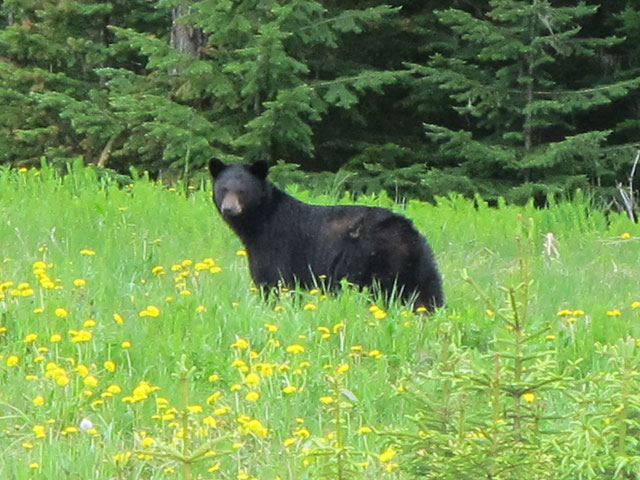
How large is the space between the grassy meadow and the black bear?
0.24 meters

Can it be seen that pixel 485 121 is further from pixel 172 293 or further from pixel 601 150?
pixel 172 293

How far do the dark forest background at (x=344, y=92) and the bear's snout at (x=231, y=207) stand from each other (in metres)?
5.18

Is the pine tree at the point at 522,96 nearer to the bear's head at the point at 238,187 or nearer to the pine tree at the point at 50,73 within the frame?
the pine tree at the point at 50,73

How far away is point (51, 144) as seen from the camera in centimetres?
1578

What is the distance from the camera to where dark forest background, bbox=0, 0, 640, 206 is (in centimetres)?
1309

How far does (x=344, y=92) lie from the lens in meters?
13.8

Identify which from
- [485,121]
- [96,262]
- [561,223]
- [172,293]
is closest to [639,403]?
[172,293]

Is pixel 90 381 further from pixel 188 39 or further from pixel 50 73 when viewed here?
pixel 50 73

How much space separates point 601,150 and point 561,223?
5.22m

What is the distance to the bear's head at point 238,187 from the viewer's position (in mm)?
7113

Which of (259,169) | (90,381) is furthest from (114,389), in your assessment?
(259,169)

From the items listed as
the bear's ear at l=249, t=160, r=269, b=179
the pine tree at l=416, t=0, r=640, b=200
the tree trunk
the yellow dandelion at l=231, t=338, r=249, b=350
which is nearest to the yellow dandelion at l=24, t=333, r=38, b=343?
the yellow dandelion at l=231, t=338, r=249, b=350

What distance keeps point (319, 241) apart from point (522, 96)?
7575 millimetres

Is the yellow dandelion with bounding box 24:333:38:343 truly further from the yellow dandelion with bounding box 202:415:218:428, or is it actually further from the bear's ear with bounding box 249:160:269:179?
the bear's ear with bounding box 249:160:269:179
